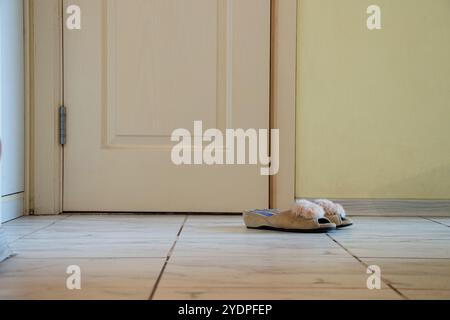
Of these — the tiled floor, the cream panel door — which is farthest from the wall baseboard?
the cream panel door

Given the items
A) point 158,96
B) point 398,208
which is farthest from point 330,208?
point 158,96

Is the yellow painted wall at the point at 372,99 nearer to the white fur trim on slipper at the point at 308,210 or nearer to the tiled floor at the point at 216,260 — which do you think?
the tiled floor at the point at 216,260

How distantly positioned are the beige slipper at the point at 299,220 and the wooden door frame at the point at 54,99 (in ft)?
1.25

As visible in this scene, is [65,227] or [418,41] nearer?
[65,227]

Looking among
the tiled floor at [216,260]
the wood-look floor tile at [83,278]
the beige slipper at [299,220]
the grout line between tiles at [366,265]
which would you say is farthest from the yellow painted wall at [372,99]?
the wood-look floor tile at [83,278]

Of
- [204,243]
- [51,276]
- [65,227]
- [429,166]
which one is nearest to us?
[51,276]

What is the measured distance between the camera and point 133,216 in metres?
2.21

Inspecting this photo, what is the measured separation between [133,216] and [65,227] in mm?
343

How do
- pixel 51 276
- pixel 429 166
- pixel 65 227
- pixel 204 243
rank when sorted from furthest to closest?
1. pixel 429 166
2. pixel 65 227
3. pixel 204 243
4. pixel 51 276

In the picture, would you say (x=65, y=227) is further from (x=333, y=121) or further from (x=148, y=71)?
(x=333, y=121)

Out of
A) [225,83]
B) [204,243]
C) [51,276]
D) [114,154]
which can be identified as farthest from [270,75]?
[51,276]

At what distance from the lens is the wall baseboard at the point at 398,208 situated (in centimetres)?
229

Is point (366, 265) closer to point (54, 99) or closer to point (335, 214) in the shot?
point (335, 214)

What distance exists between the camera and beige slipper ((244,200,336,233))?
181 cm
